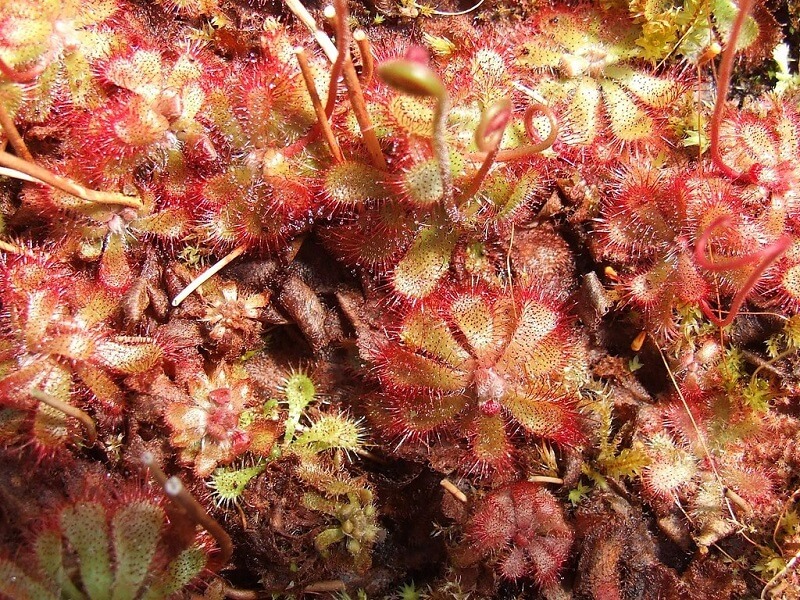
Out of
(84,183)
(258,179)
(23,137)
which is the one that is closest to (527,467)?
(258,179)

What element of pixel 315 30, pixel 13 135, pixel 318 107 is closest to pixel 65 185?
pixel 13 135

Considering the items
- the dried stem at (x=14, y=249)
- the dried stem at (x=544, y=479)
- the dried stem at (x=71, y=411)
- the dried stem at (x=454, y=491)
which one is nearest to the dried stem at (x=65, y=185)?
the dried stem at (x=14, y=249)

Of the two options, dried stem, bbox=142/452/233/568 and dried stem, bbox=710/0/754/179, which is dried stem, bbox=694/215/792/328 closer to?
dried stem, bbox=710/0/754/179

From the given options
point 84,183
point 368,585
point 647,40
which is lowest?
point 368,585

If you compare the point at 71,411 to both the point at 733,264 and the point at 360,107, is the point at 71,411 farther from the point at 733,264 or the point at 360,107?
the point at 733,264

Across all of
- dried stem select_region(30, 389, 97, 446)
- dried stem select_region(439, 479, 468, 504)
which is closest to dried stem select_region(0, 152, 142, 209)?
dried stem select_region(30, 389, 97, 446)

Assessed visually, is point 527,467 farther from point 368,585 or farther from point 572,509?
point 368,585

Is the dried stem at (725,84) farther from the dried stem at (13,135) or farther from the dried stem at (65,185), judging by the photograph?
the dried stem at (13,135)
